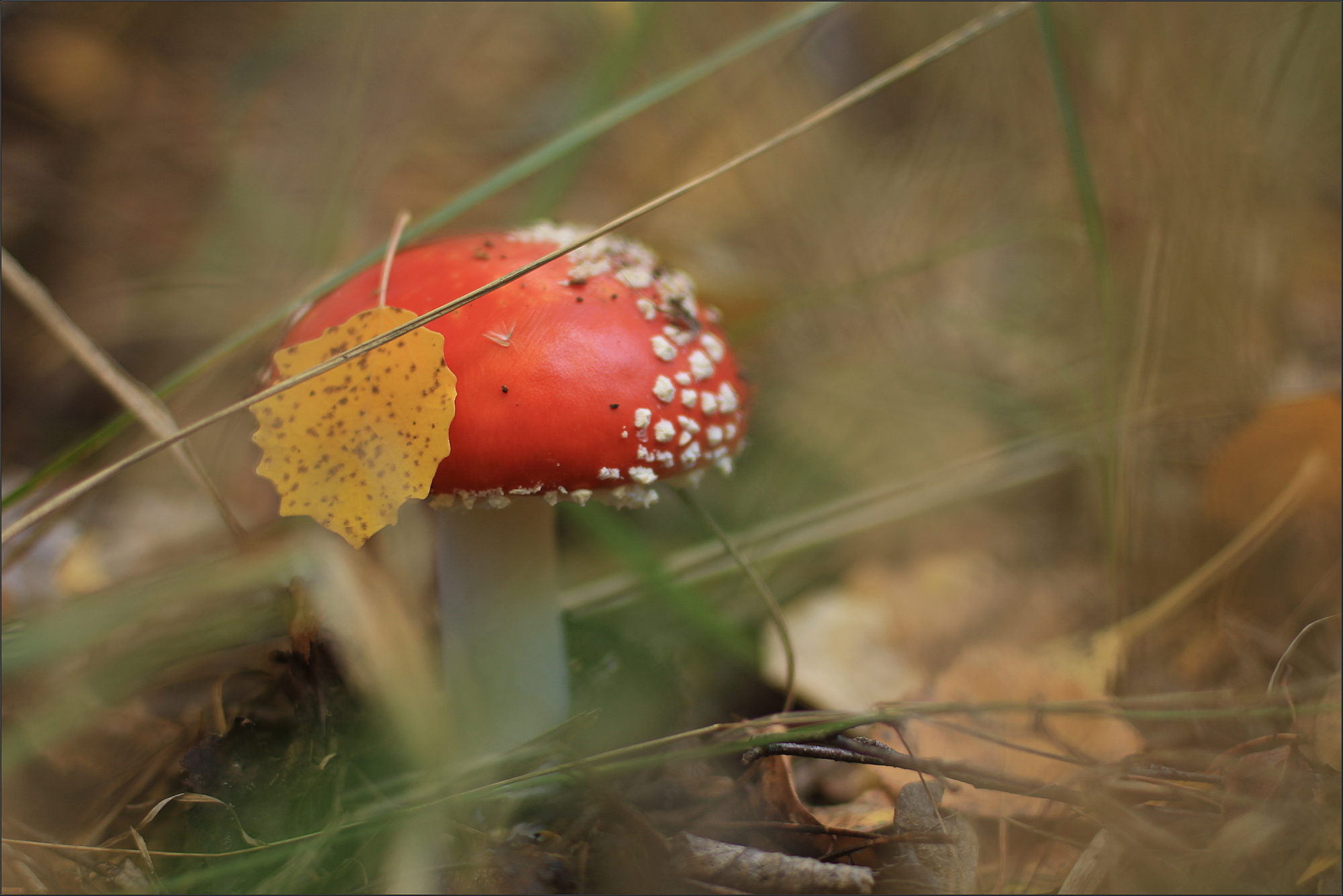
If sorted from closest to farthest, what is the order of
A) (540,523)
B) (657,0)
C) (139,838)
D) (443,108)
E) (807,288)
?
(139,838)
(540,523)
(657,0)
(807,288)
(443,108)

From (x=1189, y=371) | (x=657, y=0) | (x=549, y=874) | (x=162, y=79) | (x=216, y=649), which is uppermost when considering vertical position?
(x=162, y=79)

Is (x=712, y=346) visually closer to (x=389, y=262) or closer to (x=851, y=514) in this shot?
(x=389, y=262)

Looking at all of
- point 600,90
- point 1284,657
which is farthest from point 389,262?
point 1284,657

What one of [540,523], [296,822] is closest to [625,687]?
[540,523]

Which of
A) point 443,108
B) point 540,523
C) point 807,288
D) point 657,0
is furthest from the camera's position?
point 443,108

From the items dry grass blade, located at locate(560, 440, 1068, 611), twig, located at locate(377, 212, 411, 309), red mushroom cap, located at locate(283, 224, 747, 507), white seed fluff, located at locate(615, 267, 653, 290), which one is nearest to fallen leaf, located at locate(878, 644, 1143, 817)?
dry grass blade, located at locate(560, 440, 1068, 611)

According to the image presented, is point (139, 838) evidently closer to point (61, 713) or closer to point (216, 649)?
point (61, 713)

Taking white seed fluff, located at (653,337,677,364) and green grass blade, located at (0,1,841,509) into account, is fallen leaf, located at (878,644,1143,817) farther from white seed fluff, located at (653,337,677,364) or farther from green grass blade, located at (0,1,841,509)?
green grass blade, located at (0,1,841,509)
